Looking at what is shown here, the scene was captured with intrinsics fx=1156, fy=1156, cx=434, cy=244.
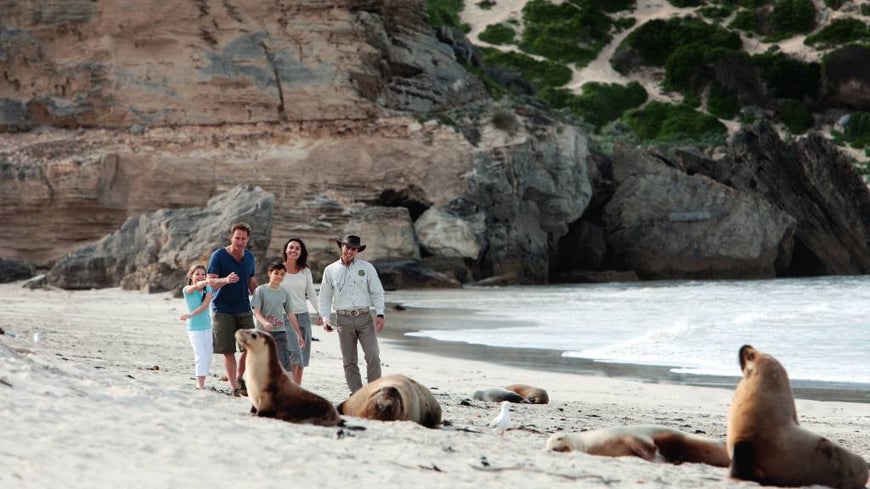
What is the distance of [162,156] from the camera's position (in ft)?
107

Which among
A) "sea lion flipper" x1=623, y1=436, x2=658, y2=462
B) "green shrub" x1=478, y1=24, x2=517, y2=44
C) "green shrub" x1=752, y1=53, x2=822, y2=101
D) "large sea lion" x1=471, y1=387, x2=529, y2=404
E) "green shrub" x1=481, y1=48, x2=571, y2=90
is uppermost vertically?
"green shrub" x1=478, y1=24, x2=517, y2=44

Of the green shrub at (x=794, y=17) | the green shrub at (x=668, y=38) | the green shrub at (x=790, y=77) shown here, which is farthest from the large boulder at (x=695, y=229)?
the green shrub at (x=794, y=17)

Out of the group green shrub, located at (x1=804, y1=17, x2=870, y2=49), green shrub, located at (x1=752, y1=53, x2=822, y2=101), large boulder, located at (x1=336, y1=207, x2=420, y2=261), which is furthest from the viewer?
green shrub, located at (x1=804, y1=17, x2=870, y2=49)

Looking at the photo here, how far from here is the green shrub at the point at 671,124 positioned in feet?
229

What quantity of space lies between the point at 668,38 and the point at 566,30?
851 centimetres

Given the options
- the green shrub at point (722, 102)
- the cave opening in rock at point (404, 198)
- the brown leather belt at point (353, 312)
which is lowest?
the brown leather belt at point (353, 312)

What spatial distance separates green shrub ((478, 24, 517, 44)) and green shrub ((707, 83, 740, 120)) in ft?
58.2

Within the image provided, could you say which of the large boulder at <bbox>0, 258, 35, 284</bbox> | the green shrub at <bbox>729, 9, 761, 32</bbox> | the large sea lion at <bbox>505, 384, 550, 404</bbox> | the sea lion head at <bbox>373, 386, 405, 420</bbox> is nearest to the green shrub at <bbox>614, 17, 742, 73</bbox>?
the green shrub at <bbox>729, 9, 761, 32</bbox>

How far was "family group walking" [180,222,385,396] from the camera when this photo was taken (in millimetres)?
7820

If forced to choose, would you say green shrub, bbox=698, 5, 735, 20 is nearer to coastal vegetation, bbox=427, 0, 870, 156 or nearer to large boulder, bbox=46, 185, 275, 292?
coastal vegetation, bbox=427, 0, 870, 156

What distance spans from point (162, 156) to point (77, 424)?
28.5 meters

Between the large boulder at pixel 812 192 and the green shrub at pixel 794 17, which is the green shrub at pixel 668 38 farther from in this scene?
the large boulder at pixel 812 192

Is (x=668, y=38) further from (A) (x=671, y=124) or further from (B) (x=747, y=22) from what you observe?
(A) (x=671, y=124)

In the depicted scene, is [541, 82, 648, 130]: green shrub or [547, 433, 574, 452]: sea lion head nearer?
[547, 433, 574, 452]: sea lion head
